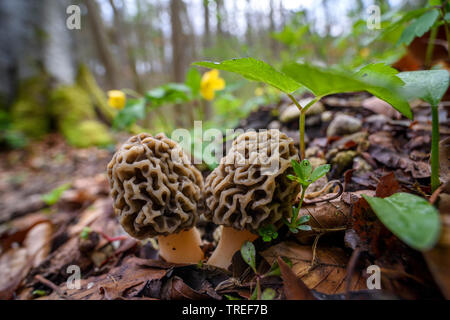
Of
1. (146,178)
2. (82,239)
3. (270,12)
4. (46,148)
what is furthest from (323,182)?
(270,12)

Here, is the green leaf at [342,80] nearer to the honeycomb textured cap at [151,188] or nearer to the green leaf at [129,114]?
the honeycomb textured cap at [151,188]

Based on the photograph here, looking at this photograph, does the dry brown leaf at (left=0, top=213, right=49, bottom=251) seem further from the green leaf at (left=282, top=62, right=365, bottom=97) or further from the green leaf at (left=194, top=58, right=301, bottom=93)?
the green leaf at (left=282, top=62, right=365, bottom=97)

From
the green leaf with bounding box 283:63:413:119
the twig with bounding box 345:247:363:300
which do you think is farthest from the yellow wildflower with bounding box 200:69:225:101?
the twig with bounding box 345:247:363:300

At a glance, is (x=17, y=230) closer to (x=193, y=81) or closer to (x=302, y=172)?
(x=193, y=81)

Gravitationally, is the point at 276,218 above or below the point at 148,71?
below

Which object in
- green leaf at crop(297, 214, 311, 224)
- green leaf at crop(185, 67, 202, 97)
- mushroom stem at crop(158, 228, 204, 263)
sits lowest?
mushroom stem at crop(158, 228, 204, 263)

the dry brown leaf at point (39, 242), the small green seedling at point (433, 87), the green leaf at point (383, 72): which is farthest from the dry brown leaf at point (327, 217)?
the dry brown leaf at point (39, 242)
